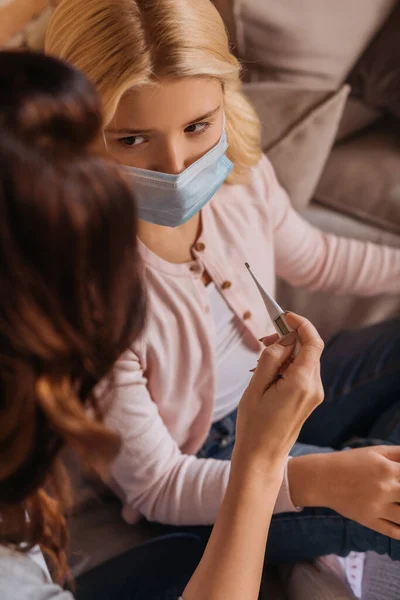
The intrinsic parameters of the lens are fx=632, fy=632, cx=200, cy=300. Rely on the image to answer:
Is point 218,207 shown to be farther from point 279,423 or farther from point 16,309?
point 16,309

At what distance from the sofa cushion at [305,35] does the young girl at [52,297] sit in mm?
928

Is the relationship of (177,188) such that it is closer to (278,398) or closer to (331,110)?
(278,398)

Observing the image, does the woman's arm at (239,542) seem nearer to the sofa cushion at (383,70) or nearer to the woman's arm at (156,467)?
the woman's arm at (156,467)

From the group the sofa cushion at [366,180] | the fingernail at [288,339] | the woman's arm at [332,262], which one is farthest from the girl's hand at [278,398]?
the sofa cushion at [366,180]

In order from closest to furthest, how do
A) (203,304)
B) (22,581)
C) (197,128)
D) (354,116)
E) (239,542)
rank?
(22,581) → (239,542) → (197,128) → (203,304) → (354,116)

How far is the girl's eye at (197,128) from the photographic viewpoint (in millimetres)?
788

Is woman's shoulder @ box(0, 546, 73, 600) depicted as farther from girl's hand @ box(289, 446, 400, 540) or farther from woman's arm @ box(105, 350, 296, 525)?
girl's hand @ box(289, 446, 400, 540)

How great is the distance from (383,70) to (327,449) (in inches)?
36.2

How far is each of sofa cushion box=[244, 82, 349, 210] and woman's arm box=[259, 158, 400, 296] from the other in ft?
0.40

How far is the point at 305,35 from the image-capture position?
4.55 feet

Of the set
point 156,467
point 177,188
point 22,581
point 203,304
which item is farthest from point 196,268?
point 22,581

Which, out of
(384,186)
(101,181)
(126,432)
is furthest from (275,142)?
(101,181)

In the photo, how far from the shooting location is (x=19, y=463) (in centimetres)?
50

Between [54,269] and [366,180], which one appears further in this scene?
[366,180]
